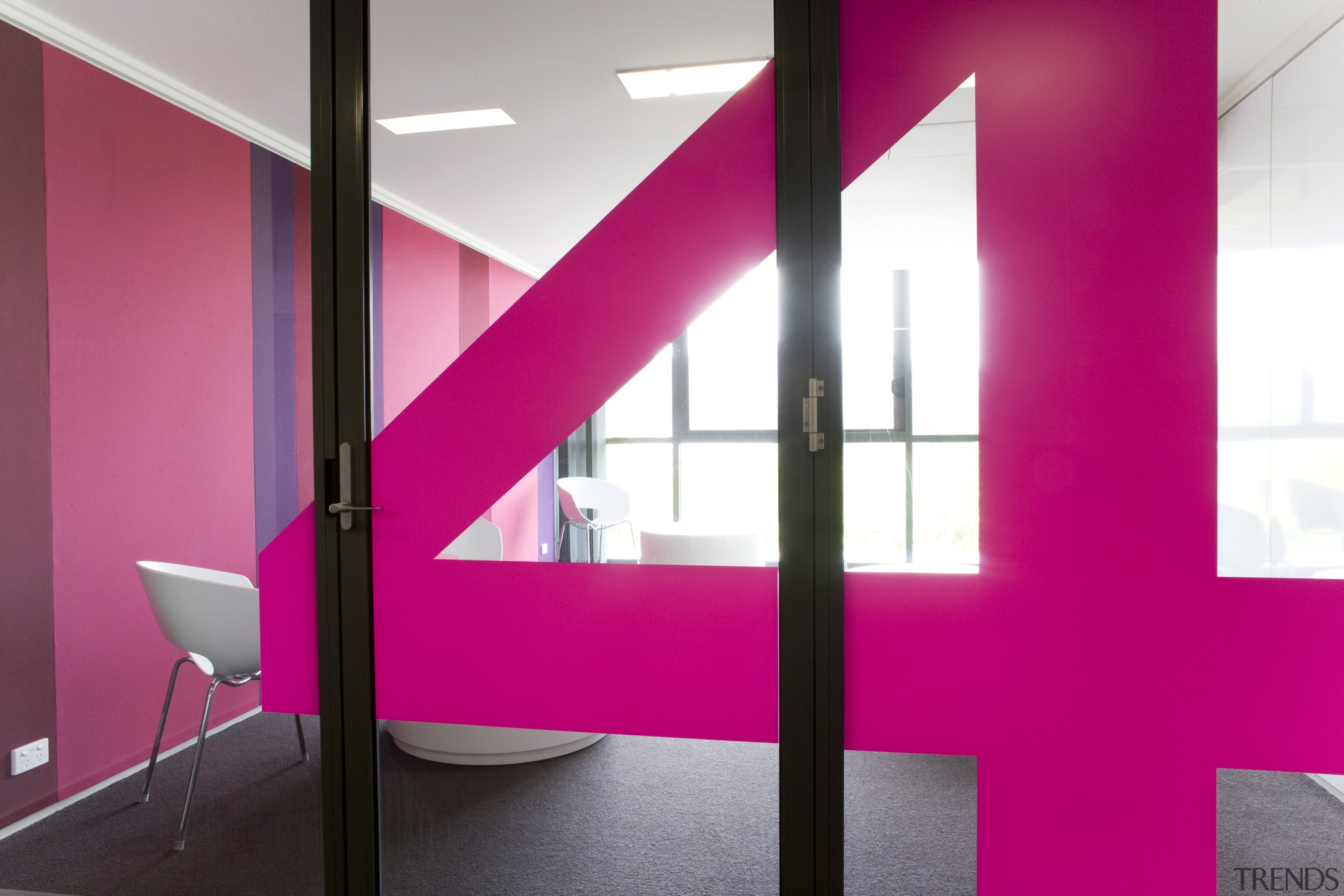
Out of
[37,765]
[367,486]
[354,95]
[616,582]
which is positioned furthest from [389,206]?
[37,765]

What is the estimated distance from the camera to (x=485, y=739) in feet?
5.62

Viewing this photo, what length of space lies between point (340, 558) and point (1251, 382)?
2.13 m

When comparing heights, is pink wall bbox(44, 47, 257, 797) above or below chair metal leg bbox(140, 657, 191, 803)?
above

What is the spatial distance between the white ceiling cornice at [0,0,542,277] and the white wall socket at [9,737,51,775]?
6.24 feet

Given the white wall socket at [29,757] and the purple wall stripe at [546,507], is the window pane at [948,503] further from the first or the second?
the white wall socket at [29,757]

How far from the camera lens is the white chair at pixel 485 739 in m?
1.69

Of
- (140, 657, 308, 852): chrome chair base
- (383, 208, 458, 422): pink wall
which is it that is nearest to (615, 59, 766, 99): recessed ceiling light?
(383, 208, 458, 422): pink wall

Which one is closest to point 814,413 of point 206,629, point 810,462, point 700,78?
point 810,462

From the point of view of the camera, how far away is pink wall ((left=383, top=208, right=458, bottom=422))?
1724 mm

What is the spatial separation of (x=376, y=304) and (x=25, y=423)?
130 cm

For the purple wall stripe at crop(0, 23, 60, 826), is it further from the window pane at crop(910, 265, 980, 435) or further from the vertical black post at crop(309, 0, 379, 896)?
the window pane at crop(910, 265, 980, 435)

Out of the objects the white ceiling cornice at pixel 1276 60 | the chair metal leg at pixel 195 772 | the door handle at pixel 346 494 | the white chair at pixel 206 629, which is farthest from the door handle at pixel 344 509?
the white ceiling cornice at pixel 1276 60

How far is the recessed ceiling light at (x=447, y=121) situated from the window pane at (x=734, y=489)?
934mm

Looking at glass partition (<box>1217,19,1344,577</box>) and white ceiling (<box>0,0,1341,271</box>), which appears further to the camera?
white ceiling (<box>0,0,1341,271</box>)
